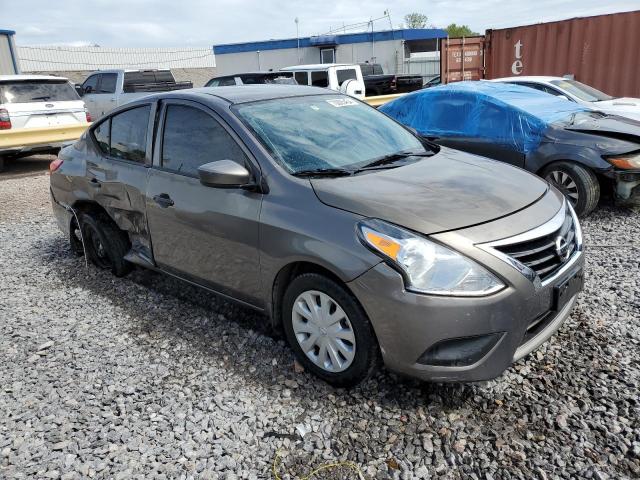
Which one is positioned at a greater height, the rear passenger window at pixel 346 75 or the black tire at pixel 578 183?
the rear passenger window at pixel 346 75

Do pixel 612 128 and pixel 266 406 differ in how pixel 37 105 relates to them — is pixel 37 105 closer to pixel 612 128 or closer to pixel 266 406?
pixel 266 406

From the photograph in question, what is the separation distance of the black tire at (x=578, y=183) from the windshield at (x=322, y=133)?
Answer: 2613mm

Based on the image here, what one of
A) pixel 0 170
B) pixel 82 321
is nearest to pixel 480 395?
pixel 82 321

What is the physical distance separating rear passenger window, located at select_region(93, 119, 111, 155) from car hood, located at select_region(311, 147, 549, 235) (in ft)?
7.59

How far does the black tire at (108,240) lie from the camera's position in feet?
14.9

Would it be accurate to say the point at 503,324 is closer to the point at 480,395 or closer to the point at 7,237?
the point at 480,395

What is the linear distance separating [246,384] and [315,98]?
2081 mm

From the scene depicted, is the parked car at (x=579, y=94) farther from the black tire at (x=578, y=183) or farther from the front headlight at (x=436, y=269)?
the front headlight at (x=436, y=269)

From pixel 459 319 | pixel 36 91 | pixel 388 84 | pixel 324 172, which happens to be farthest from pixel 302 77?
pixel 459 319

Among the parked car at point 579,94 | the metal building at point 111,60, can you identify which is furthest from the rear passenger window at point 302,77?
the metal building at point 111,60

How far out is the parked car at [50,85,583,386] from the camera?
250 centimetres

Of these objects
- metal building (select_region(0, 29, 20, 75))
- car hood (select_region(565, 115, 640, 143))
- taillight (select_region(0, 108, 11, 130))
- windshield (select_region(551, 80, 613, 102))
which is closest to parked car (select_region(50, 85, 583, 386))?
car hood (select_region(565, 115, 640, 143))

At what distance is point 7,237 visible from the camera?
20.7 ft

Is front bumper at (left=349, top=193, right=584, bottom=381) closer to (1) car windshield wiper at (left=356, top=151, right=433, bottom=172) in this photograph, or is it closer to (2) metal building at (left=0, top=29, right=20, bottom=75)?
(1) car windshield wiper at (left=356, top=151, right=433, bottom=172)
